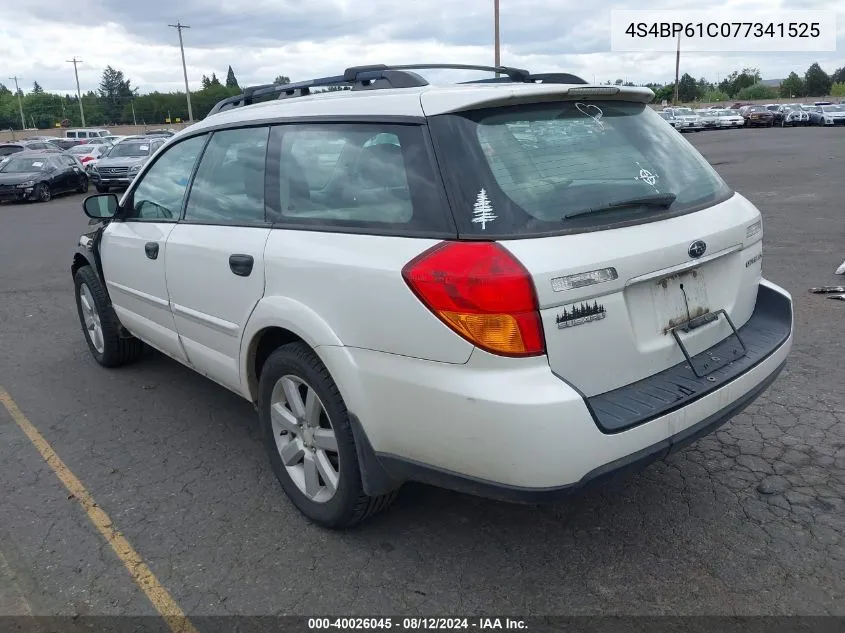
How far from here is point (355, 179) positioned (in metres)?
2.95

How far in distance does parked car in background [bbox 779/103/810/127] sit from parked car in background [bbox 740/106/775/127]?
2.65 feet

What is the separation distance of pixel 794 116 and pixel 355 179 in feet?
186

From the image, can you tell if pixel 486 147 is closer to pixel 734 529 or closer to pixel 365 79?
pixel 365 79

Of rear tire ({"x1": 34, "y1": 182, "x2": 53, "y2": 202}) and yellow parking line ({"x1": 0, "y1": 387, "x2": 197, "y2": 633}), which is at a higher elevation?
rear tire ({"x1": 34, "y1": 182, "x2": 53, "y2": 202})

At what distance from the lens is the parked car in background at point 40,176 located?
2105 centimetres

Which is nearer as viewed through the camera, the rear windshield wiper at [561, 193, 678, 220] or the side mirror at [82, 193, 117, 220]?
the rear windshield wiper at [561, 193, 678, 220]

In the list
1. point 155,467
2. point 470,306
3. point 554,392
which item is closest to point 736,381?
point 554,392

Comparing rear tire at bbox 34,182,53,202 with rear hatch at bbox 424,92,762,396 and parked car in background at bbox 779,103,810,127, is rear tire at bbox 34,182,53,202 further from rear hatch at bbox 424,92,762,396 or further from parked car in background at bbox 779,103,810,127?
parked car in background at bbox 779,103,810,127

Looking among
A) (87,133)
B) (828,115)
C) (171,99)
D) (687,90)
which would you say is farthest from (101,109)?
(828,115)

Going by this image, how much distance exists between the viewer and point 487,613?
2.64m

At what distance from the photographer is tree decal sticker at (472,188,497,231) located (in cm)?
249

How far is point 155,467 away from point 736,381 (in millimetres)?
2856

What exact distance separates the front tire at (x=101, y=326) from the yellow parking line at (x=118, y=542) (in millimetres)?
912

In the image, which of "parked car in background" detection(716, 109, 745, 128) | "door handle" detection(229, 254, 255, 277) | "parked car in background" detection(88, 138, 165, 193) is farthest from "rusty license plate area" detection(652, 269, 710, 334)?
"parked car in background" detection(716, 109, 745, 128)
